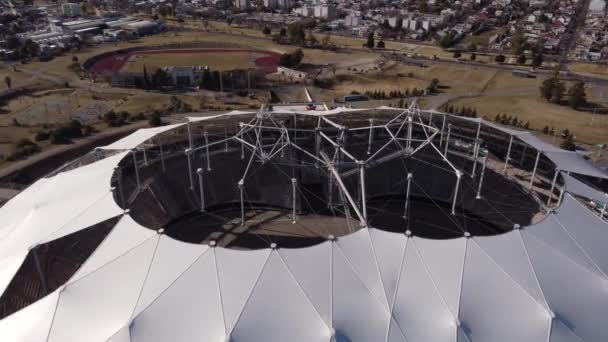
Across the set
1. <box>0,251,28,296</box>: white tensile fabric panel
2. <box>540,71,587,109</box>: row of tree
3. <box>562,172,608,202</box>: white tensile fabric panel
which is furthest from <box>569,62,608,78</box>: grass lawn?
<box>0,251,28,296</box>: white tensile fabric panel

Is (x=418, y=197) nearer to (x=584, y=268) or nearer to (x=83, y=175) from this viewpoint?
(x=584, y=268)

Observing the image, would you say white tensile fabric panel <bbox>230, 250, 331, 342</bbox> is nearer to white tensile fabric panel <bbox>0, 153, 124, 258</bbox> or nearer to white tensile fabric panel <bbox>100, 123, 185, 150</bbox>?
white tensile fabric panel <bbox>0, 153, 124, 258</bbox>

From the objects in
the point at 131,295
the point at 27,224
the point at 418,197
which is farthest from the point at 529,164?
the point at 27,224

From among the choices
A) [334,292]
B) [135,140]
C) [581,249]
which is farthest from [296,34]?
[334,292]

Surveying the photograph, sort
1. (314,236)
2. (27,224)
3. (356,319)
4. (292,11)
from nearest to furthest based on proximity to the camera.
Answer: (356,319) → (27,224) → (314,236) → (292,11)

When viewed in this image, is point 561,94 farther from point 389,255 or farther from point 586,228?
point 389,255

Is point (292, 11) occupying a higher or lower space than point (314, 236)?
higher

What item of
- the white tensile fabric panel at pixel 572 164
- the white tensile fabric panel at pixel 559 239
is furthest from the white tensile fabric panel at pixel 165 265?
the white tensile fabric panel at pixel 572 164
